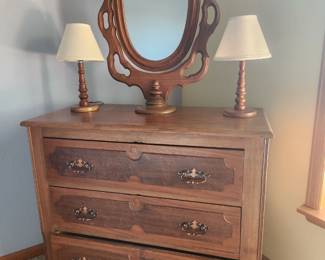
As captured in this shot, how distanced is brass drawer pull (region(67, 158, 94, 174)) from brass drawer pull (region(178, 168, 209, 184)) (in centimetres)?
37

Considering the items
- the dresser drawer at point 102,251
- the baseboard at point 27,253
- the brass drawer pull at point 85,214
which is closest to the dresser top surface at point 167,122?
the brass drawer pull at point 85,214

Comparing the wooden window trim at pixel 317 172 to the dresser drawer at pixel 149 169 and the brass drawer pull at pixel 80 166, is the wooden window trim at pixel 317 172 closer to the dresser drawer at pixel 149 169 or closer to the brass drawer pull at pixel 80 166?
the dresser drawer at pixel 149 169

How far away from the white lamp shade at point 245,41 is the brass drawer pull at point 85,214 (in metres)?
0.80

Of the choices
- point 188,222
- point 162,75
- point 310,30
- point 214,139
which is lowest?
point 188,222

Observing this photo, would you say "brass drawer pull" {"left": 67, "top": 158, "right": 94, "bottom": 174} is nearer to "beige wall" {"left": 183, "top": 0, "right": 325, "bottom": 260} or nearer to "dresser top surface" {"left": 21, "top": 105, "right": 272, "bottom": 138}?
"dresser top surface" {"left": 21, "top": 105, "right": 272, "bottom": 138}

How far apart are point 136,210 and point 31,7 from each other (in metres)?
1.14

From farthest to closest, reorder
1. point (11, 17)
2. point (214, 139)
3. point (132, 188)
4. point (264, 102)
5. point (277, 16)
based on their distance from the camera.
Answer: point (11, 17), point (264, 102), point (277, 16), point (132, 188), point (214, 139)

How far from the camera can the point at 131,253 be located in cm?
119

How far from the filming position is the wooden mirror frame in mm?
1215

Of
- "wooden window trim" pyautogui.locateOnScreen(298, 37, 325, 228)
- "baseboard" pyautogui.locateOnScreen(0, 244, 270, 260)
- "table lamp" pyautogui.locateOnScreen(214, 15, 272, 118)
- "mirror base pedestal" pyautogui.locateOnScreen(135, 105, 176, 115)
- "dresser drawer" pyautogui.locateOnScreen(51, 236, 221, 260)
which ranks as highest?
"table lamp" pyautogui.locateOnScreen(214, 15, 272, 118)

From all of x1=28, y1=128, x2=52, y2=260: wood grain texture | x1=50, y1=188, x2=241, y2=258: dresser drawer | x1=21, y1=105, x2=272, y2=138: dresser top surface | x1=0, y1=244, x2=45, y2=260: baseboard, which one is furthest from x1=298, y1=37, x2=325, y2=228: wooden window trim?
x1=0, y1=244, x2=45, y2=260: baseboard

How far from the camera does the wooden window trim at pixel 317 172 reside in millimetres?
1120

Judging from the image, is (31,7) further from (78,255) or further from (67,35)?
(78,255)

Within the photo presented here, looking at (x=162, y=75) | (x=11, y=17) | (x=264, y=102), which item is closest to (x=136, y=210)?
(x=162, y=75)
